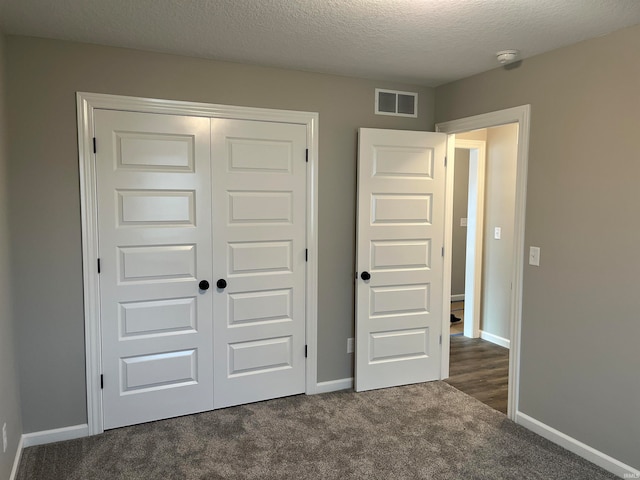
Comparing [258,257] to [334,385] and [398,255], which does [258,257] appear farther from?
[334,385]

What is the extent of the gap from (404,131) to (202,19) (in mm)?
1742

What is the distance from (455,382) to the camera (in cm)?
380

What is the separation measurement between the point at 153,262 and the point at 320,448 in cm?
157

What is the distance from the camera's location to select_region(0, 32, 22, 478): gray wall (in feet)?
7.61

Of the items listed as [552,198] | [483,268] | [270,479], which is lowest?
[270,479]

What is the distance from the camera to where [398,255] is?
11.8 ft

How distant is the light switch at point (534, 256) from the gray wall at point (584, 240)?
4 cm

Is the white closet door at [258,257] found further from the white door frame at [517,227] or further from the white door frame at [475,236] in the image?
the white door frame at [475,236]

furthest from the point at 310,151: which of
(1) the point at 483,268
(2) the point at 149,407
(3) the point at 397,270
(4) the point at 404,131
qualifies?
(1) the point at 483,268

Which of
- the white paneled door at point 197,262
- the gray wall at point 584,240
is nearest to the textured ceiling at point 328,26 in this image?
the gray wall at point 584,240

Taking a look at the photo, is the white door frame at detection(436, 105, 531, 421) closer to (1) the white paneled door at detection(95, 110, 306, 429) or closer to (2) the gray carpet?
(2) the gray carpet

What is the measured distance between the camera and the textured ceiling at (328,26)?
2.18 meters

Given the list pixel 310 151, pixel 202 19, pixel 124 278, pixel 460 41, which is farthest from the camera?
pixel 310 151

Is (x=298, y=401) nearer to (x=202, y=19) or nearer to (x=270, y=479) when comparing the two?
(x=270, y=479)
